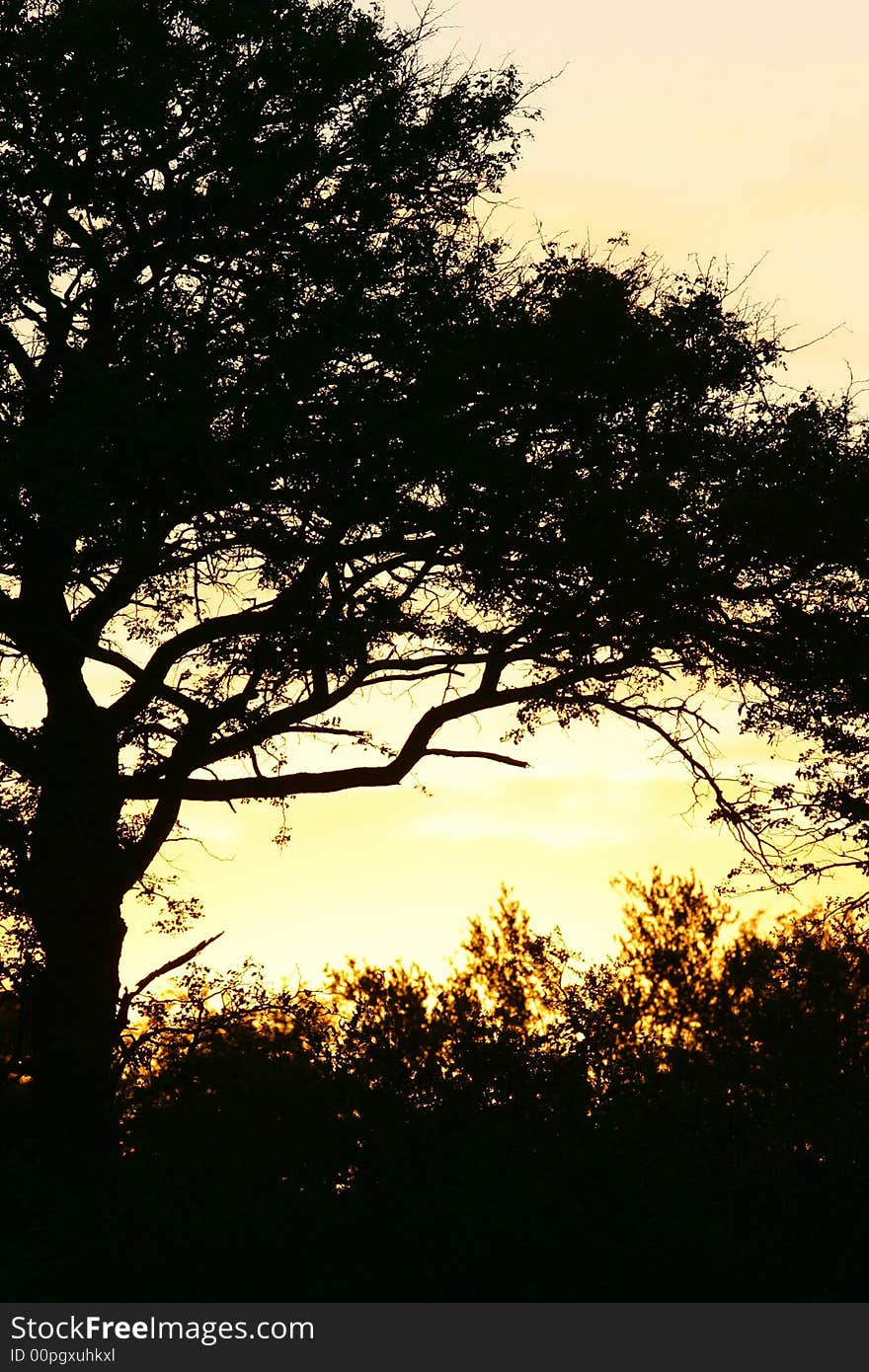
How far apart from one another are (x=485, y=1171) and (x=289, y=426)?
749 centimetres

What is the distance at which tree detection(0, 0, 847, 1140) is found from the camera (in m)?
14.3

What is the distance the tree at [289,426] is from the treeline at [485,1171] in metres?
4.03

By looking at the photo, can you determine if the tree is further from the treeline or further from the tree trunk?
the treeline

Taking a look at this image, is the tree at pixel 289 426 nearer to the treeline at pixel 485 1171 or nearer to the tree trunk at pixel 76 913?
the tree trunk at pixel 76 913

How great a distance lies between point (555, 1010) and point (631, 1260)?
479 centimetres

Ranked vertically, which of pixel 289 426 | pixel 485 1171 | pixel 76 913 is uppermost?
pixel 289 426

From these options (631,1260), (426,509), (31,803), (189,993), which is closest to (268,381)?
(426,509)

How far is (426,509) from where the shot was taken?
49.4ft

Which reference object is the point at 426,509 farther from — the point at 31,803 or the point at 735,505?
the point at 31,803

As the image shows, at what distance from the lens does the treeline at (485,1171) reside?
10508 millimetres

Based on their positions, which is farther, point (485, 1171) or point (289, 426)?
point (289, 426)

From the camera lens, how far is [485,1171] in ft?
35.9

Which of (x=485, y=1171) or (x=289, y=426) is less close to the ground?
(x=289, y=426)

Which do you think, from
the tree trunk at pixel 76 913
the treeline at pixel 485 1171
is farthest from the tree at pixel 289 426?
the treeline at pixel 485 1171
